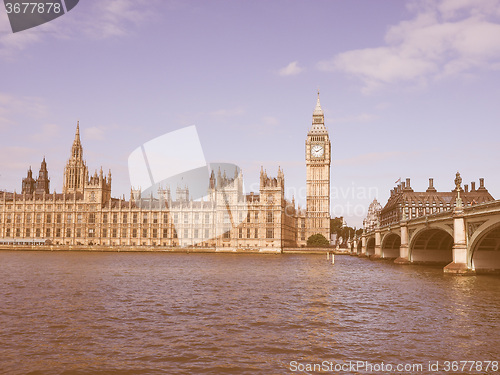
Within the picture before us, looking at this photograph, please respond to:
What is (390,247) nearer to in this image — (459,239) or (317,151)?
(459,239)

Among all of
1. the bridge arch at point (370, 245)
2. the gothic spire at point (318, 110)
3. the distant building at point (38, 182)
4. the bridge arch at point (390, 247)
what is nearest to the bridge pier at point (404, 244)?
the bridge arch at point (390, 247)

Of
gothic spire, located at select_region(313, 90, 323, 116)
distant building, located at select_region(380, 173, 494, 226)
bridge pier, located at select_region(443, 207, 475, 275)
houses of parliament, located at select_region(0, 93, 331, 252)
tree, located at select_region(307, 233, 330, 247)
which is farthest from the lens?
gothic spire, located at select_region(313, 90, 323, 116)

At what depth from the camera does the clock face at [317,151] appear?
177500 millimetres

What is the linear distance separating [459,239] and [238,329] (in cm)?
3444

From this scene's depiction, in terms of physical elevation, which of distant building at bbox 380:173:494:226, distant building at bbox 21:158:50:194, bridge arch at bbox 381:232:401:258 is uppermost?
distant building at bbox 21:158:50:194

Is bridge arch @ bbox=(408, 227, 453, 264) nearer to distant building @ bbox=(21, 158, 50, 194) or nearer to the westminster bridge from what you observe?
the westminster bridge

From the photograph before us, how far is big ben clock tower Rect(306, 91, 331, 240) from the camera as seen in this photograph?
167000 mm

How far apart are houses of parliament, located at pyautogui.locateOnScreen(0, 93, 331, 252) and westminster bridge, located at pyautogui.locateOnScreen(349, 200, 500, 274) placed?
65.8 meters

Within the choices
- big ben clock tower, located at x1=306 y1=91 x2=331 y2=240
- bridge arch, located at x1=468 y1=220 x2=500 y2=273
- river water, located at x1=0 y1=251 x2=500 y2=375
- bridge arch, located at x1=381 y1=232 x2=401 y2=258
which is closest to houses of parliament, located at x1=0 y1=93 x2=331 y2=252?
big ben clock tower, located at x1=306 y1=91 x2=331 y2=240

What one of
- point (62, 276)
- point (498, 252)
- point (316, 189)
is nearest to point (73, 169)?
point (316, 189)

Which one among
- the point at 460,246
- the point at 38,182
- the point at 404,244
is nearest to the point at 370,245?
the point at 404,244

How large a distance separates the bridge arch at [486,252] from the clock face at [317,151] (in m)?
127

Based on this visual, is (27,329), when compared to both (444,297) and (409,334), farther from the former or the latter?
(444,297)

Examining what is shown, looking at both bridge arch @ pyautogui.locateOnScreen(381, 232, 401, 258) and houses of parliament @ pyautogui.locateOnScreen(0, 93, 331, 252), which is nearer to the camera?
bridge arch @ pyautogui.locateOnScreen(381, 232, 401, 258)
